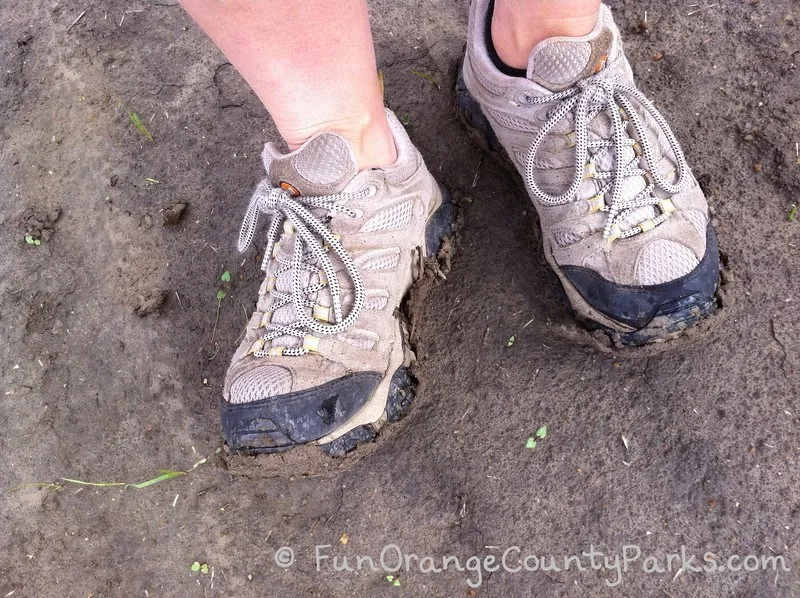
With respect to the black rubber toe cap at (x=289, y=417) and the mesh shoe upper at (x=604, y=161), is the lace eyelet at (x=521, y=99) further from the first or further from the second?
the black rubber toe cap at (x=289, y=417)

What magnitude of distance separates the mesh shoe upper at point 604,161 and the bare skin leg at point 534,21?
41 mm

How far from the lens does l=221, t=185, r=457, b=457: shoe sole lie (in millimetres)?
1310

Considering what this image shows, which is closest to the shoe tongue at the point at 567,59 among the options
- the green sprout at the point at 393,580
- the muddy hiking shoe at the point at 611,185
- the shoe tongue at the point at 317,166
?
the muddy hiking shoe at the point at 611,185

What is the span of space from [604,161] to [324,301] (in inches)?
28.0

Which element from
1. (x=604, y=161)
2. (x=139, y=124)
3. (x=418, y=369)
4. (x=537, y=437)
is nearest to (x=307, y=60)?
(x=604, y=161)

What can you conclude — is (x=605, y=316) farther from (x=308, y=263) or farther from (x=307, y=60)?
(x=307, y=60)

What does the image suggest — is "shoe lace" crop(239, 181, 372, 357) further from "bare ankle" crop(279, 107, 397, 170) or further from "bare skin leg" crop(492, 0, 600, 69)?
"bare skin leg" crop(492, 0, 600, 69)

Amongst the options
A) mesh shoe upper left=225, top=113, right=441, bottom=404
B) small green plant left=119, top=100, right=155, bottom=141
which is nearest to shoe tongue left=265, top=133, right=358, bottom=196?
mesh shoe upper left=225, top=113, right=441, bottom=404

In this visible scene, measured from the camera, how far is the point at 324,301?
4.40 ft

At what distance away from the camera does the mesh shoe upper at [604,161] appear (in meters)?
1.32

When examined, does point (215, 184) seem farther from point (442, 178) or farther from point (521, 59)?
point (521, 59)

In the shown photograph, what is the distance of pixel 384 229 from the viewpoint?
1.38 meters

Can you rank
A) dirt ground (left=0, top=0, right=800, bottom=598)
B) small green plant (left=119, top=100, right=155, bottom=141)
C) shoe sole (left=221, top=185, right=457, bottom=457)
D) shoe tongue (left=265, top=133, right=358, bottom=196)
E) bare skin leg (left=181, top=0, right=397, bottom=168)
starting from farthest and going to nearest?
small green plant (left=119, top=100, right=155, bottom=141) < dirt ground (left=0, top=0, right=800, bottom=598) < shoe sole (left=221, top=185, right=457, bottom=457) < shoe tongue (left=265, top=133, right=358, bottom=196) < bare skin leg (left=181, top=0, right=397, bottom=168)

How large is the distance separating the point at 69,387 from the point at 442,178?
132cm
